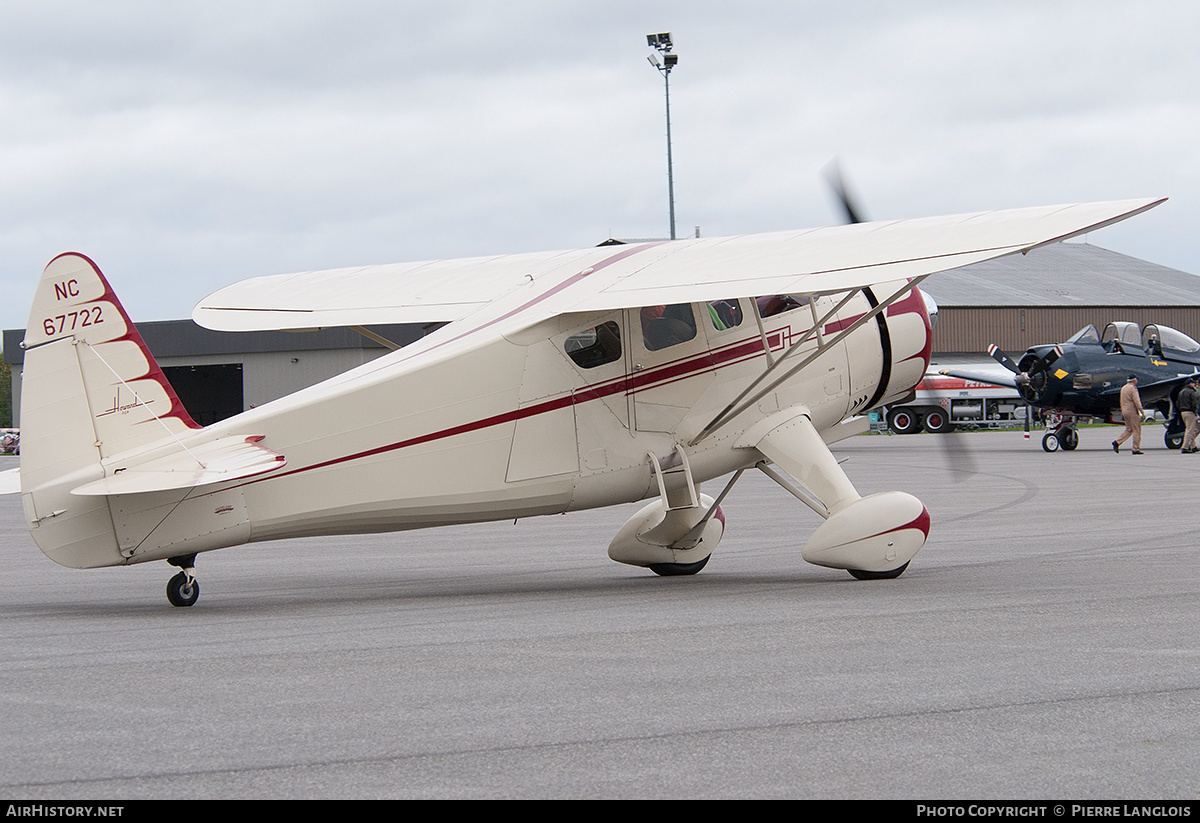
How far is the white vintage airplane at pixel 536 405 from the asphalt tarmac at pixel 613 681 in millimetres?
664

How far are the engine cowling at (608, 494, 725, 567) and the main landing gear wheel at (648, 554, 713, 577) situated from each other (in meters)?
0.03

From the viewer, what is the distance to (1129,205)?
26.3ft

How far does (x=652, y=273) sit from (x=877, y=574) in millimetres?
2952

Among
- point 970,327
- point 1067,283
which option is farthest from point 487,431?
point 1067,283

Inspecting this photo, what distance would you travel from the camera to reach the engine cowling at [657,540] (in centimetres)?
1079

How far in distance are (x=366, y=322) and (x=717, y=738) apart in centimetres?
626

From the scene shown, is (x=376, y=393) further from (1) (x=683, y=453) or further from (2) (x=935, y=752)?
(2) (x=935, y=752)

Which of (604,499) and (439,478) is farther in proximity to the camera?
(604,499)

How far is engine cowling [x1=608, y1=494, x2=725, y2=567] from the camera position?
35.4ft

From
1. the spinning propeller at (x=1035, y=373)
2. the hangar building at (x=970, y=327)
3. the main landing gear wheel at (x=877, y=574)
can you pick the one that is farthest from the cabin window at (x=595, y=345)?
the hangar building at (x=970, y=327)

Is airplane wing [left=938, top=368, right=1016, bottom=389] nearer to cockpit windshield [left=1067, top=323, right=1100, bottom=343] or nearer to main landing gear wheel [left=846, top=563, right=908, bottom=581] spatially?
cockpit windshield [left=1067, top=323, right=1100, bottom=343]

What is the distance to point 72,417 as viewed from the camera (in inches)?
316

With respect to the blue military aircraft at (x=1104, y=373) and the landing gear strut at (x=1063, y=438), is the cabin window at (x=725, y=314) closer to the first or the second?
the blue military aircraft at (x=1104, y=373)
